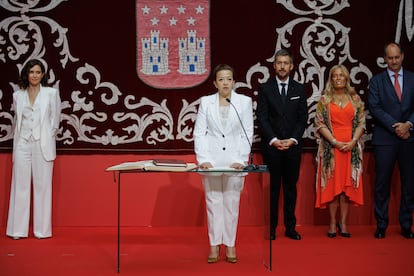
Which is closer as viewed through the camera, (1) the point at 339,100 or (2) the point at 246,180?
(1) the point at 339,100

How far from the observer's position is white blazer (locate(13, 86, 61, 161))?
5.77m

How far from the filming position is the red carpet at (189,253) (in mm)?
4559

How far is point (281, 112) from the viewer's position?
5.66 meters

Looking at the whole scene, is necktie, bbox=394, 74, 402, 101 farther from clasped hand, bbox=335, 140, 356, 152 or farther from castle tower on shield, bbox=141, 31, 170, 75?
castle tower on shield, bbox=141, 31, 170, 75

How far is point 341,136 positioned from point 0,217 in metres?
3.37

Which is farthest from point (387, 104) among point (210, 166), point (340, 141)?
point (210, 166)

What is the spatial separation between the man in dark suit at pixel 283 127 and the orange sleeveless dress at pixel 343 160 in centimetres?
29

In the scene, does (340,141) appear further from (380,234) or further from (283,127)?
(380,234)

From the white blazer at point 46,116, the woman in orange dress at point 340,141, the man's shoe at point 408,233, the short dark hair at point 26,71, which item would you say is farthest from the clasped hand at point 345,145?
the short dark hair at point 26,71

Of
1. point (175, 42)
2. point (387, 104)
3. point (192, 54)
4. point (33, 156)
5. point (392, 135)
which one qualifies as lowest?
point (33, 156)

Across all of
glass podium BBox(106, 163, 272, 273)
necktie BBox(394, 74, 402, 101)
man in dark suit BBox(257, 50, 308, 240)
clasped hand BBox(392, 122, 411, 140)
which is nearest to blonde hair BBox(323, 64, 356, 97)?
man in dark suit BBox(257, 50, 308, 240)

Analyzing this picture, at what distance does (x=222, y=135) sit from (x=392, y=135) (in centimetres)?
177

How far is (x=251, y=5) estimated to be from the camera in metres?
6.24

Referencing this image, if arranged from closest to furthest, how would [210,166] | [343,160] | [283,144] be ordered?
[210,166] → [283,144] → [343,160]
